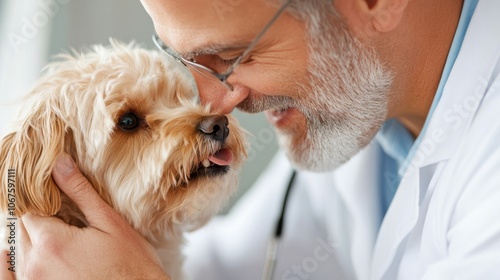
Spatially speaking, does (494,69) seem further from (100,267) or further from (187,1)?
(100,267)

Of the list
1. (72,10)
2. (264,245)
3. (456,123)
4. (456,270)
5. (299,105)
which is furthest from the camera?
(72,10)

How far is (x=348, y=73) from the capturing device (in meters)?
1.31

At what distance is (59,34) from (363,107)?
118cm

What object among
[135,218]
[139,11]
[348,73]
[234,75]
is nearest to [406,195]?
[348,73]

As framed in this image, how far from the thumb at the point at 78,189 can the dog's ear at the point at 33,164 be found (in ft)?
0.05

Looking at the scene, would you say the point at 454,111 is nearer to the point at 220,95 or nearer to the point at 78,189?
the point at 220,95

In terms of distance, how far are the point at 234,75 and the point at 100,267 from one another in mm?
487

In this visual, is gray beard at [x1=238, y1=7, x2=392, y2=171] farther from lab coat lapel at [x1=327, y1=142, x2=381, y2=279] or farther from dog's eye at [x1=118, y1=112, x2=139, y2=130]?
dog's eye at [x1=118, y1=112, x2=139, y2=130]

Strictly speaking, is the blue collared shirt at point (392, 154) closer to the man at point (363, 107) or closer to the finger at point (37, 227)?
the man at point (363, 107)

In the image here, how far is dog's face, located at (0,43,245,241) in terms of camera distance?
1216 millimetres

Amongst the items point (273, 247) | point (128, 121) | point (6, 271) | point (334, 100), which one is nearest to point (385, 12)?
point (334, 100)

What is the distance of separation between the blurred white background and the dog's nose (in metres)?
0.37

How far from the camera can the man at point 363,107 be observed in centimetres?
115

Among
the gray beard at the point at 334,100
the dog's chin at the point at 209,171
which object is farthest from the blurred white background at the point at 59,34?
the dog's chin at the point at 209,171
